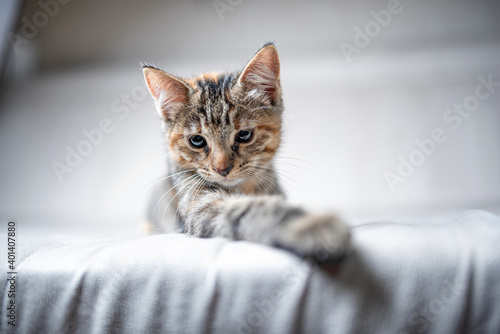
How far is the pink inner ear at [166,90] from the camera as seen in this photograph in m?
1.06

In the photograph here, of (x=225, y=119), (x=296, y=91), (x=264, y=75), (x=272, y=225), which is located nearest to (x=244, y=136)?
(x=225, y=119)

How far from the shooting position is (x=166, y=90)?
43.2 inches

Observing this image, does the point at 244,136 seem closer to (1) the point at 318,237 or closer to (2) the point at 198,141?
(2) the point at 198,141

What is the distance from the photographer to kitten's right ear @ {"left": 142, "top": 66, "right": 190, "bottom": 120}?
1061 mm

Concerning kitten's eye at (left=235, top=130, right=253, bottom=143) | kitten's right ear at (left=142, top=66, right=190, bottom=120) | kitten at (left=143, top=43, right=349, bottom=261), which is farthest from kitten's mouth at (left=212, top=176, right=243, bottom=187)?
kitten's right ear at (left=142, top=66, right=190, bottom=120)

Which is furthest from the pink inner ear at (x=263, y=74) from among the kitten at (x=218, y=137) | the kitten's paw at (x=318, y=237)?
the kitten's paw at (x=318, y=237)

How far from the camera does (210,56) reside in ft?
6.79

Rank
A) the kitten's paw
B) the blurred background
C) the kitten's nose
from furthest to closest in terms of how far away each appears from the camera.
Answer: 1. the blurred background
2. the kitten's nose
3. the kitten's paw

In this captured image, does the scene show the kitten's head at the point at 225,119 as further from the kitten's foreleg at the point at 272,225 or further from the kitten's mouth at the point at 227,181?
the kitten's foreleg at the point at 272,225

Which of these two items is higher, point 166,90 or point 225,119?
point 166,90

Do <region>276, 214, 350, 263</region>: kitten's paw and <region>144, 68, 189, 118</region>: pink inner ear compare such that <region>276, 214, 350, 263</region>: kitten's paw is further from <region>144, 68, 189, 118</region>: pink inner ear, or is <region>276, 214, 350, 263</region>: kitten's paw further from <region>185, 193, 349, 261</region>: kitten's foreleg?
<region>144, 68, 189, 118</region>: pink inner ear

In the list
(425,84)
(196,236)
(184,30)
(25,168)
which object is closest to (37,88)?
(25,168)

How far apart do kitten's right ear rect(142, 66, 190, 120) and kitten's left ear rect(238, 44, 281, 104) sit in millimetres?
201

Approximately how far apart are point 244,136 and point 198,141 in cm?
15
